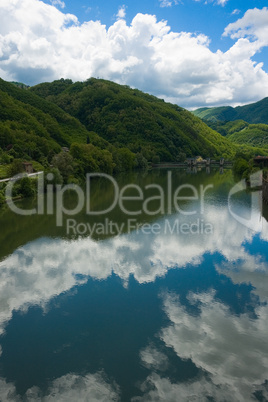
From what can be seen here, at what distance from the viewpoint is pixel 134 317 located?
16969mm

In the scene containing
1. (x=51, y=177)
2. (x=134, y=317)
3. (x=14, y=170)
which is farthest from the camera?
(x=51, y=177)

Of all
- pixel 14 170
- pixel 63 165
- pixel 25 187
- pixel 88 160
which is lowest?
pixel 25 187

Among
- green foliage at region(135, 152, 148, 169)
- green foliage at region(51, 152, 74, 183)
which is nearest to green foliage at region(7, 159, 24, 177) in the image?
green foliage at region(51, 152, 74, 183)

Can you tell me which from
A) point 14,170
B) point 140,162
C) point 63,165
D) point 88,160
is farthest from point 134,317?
point 140,162

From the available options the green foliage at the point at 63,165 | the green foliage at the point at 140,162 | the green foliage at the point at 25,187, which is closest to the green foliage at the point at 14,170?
the green foliage at the point at 25,187

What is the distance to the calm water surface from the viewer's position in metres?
12.2

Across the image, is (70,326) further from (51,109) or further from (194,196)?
(51,109)

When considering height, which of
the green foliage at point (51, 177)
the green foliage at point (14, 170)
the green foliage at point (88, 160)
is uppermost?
the green foliage at point (88, 160)

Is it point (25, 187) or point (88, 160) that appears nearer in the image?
point (25, 187)

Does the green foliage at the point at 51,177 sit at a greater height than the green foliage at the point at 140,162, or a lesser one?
lesser

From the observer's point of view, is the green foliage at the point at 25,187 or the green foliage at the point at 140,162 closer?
the green foliage at the point at 25,187

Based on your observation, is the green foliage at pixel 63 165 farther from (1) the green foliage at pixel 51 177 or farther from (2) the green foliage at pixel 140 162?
(2) the green foliage at pixel 140 162

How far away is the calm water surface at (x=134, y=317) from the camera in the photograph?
12164mm

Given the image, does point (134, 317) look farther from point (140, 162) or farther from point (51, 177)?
point (140, 162)
